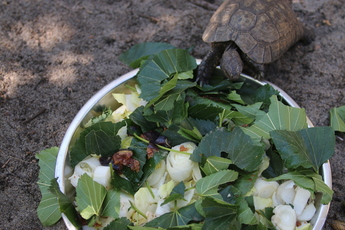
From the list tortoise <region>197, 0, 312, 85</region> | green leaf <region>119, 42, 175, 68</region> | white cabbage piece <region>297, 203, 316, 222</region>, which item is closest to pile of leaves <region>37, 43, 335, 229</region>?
white cabbage piece <region>297, 203, 316, 222</region>

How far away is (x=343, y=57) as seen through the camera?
2.65m

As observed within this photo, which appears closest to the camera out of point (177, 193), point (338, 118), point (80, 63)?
point (177, 193)

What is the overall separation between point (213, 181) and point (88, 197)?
57 cm

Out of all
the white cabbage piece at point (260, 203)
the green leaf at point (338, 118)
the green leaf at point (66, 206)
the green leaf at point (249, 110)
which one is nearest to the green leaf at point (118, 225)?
the green leaf at point (66, 206)

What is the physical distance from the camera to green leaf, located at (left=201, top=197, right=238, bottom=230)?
1.39 m

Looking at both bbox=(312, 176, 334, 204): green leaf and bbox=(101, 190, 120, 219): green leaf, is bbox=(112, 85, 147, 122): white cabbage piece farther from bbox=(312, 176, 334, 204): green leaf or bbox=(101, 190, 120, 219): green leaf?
bbox=(312, 176, 334, 204): green leaf

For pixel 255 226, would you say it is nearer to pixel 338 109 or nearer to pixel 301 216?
pixel 301 216

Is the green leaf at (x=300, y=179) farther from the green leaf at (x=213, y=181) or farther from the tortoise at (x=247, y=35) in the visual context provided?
the tortoise at (x=247, y=35)

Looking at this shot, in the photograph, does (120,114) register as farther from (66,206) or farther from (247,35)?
(247,35)

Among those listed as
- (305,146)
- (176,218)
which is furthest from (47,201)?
(305,146)

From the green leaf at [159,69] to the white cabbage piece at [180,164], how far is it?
1.19 feet

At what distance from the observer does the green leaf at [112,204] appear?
5.02 feet

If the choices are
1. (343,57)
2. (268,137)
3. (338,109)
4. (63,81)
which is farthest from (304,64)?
(63,81)

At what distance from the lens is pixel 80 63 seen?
2549 mm
